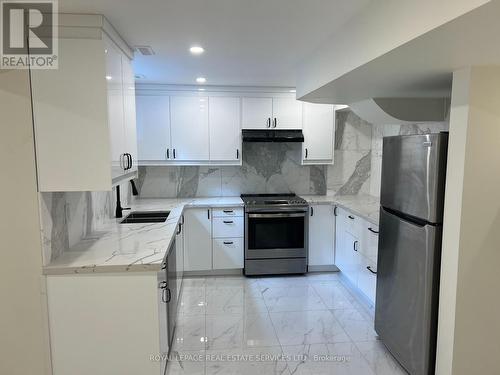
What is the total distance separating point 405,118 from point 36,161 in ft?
8.94

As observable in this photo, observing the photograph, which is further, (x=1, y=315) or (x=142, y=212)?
(x=142, y=212)

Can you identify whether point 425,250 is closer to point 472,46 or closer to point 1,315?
point 472,46

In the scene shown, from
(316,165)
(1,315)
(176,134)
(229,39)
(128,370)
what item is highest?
(229,39)

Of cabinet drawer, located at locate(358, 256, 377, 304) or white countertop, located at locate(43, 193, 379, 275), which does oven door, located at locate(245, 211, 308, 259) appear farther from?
cabinet drawer, located at locate(358, 256, 377, 304)

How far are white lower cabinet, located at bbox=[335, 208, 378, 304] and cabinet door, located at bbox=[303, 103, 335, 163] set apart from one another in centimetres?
75

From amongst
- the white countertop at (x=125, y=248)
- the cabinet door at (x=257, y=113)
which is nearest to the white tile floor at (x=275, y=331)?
the white countertop at (x=125, y=248)

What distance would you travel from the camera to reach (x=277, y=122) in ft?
13.8

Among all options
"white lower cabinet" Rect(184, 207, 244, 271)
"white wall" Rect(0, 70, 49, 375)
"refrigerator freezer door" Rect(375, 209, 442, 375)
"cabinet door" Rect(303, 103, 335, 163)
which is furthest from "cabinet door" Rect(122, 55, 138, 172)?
"cabinet door" Rect(303, 103, 335, 163)

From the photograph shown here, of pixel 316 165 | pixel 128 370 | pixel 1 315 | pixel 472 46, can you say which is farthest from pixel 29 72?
pixel 316 165

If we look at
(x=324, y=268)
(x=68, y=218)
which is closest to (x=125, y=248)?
(x=68, y=218)

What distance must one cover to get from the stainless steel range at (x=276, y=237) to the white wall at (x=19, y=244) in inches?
94.8

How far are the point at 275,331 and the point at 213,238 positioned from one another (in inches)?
57.4

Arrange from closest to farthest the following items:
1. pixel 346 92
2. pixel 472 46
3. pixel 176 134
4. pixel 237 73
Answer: pixel 472 46 → pixel 346 92 → pixel 237 73 → pixel 176 134

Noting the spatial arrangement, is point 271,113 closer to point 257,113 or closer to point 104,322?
point 257,113
